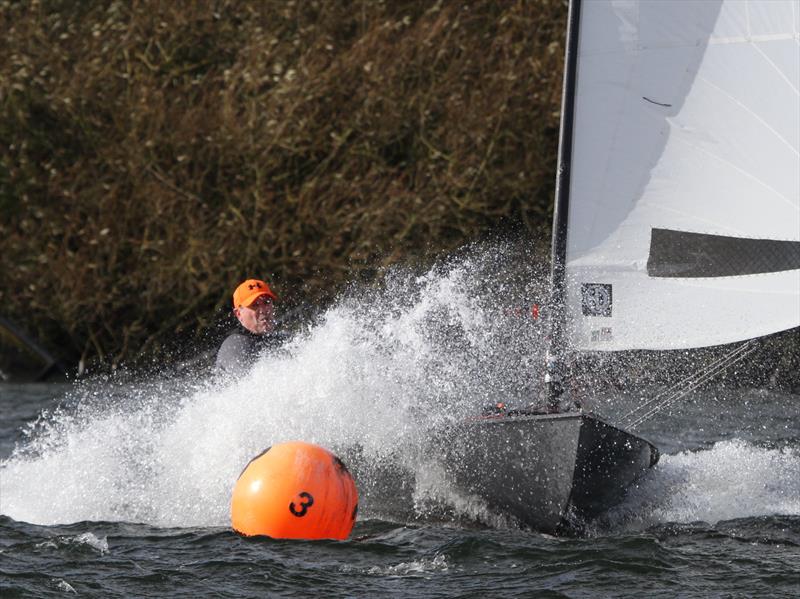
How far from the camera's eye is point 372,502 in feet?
23.5

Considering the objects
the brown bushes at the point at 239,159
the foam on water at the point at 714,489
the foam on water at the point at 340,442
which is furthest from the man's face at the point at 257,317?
the brown bushes at the point at 239,159

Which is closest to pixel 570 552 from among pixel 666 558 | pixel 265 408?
pixel 666 558

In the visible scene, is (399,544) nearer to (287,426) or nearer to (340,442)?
(340,442)

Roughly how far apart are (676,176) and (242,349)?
2684mm

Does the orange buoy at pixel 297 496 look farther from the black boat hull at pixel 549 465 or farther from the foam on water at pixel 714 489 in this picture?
the foam on water at pixel 714 489

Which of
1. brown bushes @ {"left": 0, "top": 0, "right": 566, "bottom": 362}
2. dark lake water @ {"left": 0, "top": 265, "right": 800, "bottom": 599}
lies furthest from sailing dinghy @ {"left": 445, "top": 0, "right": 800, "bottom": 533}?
brown bushes @ {"left": 0, "top": 0, "right": 566, "bottom": 362}

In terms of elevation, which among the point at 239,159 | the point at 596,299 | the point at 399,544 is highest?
the point at 239,159

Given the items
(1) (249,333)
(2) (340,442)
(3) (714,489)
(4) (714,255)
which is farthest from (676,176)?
(1) (249,333)

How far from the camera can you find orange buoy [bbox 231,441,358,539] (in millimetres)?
6078

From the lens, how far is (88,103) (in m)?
16.4

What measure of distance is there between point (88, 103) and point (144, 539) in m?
10.9

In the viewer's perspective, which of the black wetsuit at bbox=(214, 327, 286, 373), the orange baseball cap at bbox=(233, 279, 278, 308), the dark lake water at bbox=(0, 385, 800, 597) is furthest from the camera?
the orange baseball cap at bbox=(233, 279, 278, 308)

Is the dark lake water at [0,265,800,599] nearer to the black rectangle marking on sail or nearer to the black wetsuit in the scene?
the black wetsuit

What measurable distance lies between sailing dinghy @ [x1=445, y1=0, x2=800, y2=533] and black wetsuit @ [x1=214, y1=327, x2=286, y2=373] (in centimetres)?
178
